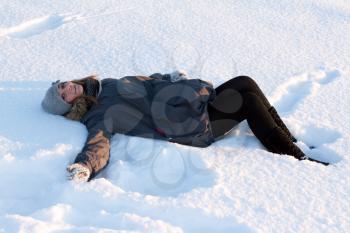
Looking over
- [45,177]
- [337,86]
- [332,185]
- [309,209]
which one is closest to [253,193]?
[309,209]

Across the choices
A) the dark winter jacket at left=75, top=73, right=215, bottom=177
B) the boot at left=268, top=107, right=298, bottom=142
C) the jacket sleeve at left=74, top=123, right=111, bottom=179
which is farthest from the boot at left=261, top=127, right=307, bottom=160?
the jacket sleeve at left=74, top=123, right=111, bottom=179

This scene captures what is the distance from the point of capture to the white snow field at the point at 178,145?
5.79 feet

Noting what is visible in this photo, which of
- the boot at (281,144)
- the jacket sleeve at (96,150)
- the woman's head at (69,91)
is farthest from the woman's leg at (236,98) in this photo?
the woman's head at (69,91)

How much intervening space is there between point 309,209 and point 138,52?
173cm

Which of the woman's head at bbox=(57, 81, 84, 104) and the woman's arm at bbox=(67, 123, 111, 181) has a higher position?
the woman's head at bbox=(57, 81, 84, 104)

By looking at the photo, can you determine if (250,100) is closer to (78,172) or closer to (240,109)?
(240,109)

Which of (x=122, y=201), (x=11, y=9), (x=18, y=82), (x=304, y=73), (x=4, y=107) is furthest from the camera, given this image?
(x=11, y=9)

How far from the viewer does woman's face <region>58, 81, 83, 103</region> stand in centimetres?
231

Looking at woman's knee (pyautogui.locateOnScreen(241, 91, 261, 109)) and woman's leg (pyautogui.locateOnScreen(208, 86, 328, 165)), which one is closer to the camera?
woman's leg (pyautogui.locateOnScreen(208, 86, 328, 165))

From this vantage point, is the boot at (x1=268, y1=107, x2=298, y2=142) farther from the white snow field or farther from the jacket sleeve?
the jacket sleeve

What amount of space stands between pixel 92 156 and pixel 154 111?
1.47 feet

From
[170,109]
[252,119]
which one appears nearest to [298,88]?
[252,119]

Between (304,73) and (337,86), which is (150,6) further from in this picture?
(337,86)

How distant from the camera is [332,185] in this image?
198 centimetres
